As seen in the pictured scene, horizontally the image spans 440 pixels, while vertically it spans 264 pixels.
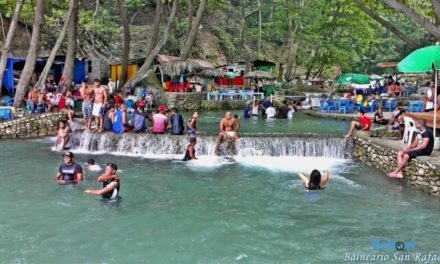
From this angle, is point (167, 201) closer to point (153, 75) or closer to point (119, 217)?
point (119, 217)

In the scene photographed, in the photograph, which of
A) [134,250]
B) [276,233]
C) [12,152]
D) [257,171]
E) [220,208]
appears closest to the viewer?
[134,250]

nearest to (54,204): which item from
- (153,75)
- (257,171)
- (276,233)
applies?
(276,233)

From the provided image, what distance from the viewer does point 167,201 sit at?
10586 millimetres

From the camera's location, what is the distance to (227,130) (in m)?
15.9

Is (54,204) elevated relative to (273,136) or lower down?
lower down

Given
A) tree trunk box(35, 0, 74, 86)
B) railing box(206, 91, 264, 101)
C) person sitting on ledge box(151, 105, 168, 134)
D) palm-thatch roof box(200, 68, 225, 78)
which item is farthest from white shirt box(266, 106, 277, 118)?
tree trunk box(35, 0, 74, 86)

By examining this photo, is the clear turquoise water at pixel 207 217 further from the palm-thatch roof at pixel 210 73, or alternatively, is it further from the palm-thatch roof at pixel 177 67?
the palm-thatch roof at pixel 210 73

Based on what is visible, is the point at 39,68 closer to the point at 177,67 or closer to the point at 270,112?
the point at 177,67

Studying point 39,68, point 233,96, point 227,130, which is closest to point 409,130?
point 227,130

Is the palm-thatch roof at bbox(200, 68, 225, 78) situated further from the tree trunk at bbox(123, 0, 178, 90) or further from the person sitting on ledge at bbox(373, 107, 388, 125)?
the person sitting on ledge at bbox(373, 107, 388, 125)

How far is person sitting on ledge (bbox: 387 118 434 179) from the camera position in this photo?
39.5 ft

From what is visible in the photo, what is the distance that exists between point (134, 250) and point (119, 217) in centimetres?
169

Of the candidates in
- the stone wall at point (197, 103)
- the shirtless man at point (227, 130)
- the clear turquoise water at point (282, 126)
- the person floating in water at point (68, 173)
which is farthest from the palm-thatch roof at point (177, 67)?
the person floating in water at point (68, 173)

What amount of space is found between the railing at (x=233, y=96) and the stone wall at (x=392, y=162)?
13.7 m
